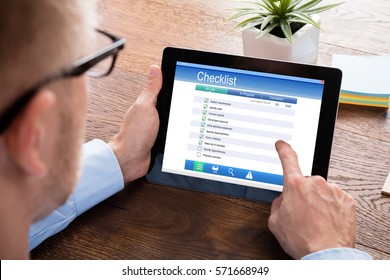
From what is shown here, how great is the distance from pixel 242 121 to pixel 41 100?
1.89 ft

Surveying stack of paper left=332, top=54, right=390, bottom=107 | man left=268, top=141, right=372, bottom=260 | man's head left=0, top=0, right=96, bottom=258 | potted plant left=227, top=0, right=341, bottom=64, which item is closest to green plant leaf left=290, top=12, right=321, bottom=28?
potted plant left=227, top=0, right=341, bottom=64

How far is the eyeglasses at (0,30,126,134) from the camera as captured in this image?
696 mm

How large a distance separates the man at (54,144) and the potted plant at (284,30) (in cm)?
27

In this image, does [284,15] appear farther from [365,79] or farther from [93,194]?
[93,194]

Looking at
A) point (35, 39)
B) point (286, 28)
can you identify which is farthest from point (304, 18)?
point (35, 39)

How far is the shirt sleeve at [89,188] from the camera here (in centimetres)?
116

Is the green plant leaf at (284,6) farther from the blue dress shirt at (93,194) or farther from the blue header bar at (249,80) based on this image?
the blue dress shirt at (93,194)

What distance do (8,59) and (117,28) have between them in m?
1.01

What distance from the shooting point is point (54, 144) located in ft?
2.63

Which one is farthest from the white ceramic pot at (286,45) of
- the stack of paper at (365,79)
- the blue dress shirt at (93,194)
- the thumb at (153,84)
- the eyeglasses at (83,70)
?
the eyeglasses at (83,70)

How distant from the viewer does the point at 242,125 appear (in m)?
1.21

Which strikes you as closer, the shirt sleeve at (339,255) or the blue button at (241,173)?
the shirt sleeve at (339,255)


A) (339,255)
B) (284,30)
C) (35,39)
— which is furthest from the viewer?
(284,30)
